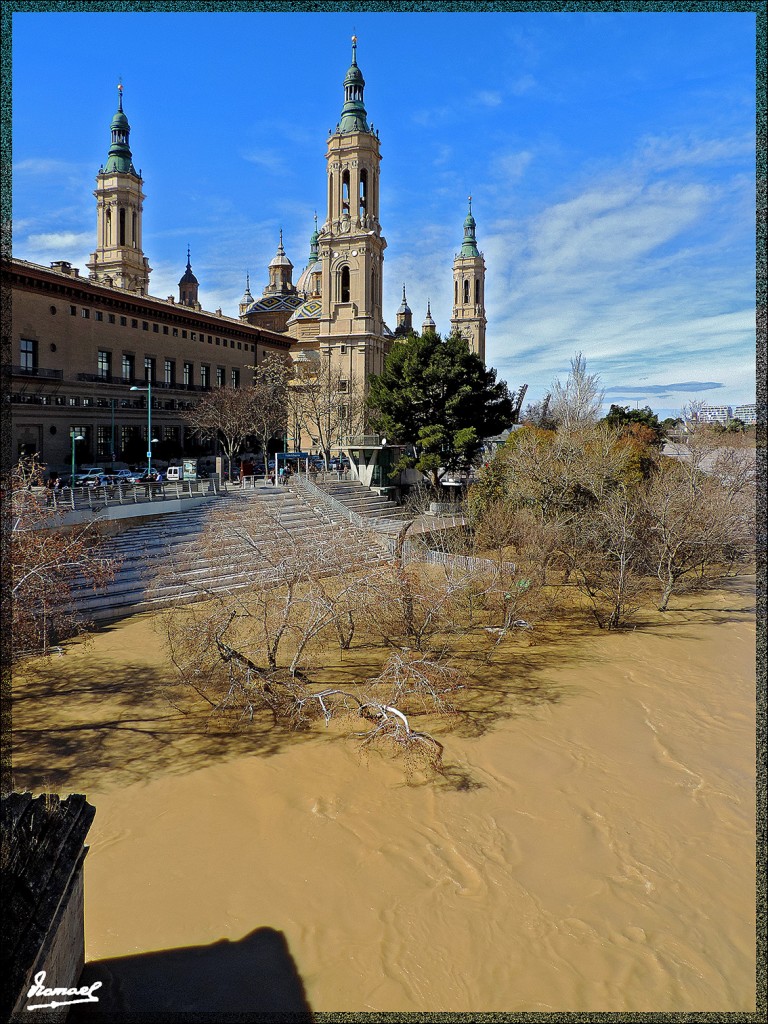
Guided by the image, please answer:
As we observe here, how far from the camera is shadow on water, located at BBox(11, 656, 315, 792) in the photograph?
11.4 metres

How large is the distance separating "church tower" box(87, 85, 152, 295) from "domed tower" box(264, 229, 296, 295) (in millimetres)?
16783

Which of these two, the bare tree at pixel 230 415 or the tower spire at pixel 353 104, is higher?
the tower spire at pixel 353 104

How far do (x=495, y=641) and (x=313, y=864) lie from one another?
433 inches

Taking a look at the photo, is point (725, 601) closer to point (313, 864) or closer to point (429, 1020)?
point (313, 864)

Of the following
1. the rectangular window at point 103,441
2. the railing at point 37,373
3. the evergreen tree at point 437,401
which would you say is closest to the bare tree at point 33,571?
the evergreen tree at point 437,401

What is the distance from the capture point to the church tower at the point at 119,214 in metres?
55.2

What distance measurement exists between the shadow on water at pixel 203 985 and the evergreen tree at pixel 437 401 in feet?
89.0

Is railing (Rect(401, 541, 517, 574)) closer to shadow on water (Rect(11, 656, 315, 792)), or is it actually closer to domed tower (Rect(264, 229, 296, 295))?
shadow on water (Rect(11, 656, 315, 792))

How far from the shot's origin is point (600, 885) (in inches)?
357

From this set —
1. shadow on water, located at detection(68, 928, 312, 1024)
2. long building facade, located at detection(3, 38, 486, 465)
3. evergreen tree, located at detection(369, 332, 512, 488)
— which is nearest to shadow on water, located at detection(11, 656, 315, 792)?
shadow on water, located at detection(68, 928, 312, 1024)

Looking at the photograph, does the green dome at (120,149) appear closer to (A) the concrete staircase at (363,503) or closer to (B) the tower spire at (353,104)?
(B) the tower spire at (353,104)

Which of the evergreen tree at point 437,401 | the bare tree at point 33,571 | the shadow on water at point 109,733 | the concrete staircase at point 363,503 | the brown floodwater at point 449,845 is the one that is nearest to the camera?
the brown floodwater at point 449,845

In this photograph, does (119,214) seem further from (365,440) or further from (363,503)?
(363,503)

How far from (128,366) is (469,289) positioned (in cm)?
4815
